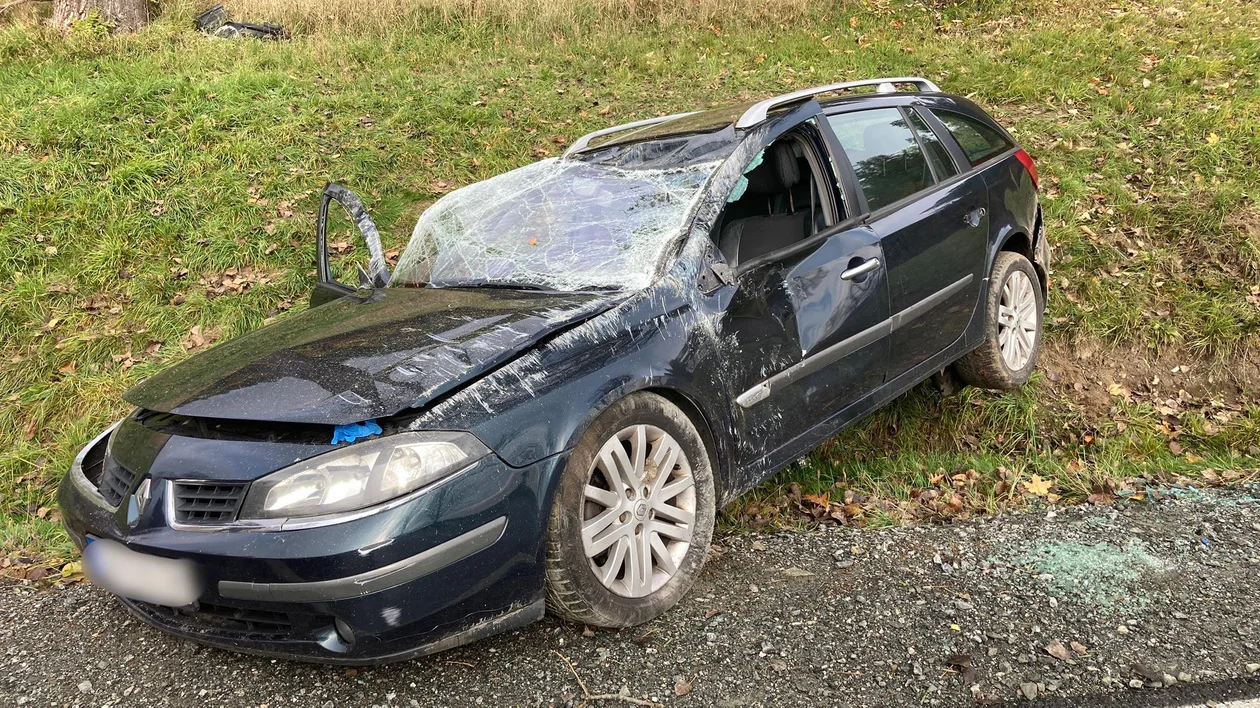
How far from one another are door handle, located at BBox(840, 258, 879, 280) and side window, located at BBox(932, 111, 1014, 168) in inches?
48.7

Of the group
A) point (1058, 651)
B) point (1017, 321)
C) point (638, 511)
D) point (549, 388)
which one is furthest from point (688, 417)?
point (1017, 321)

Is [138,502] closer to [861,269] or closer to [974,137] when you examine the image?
[861,269]

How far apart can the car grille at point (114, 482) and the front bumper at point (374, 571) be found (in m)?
0.06

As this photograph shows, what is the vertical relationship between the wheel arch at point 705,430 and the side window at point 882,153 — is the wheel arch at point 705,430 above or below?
below

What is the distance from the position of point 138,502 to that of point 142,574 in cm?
20

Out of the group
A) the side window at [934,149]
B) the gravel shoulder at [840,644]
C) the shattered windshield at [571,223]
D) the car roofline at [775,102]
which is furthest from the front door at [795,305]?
the side window at [934,149]

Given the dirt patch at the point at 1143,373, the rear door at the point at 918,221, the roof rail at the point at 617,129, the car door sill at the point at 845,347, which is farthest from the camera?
the dirt patch at the point at 1143,373

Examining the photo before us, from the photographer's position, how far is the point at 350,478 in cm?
217

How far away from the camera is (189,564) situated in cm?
220

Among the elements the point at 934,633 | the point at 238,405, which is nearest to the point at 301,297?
the point at 238,405

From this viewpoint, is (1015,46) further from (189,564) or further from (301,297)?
(189,564)

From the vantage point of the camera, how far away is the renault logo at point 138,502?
7.64ft

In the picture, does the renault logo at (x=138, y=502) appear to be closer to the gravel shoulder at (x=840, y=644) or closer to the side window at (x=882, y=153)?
the gravel shoulder at (x=840, y=644)

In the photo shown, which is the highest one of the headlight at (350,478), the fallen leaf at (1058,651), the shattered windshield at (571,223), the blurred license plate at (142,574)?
the shattered windshield at (571,223)
